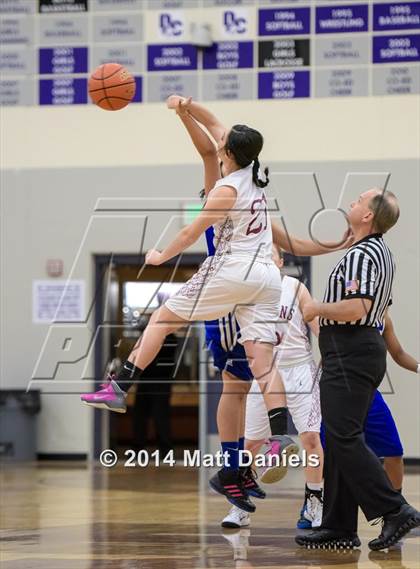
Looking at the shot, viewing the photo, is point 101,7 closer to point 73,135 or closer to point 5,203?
point 73,135

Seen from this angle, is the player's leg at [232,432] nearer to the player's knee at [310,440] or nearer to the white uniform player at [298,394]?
the white uniform player at [298,394]

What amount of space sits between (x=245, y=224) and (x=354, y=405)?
1.20m

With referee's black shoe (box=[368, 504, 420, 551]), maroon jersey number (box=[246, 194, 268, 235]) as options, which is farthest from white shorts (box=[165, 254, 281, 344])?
referee's black shoe (box=[368, 504, 420, 551])

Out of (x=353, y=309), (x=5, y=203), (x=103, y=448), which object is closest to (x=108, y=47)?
(x=5, y=203)

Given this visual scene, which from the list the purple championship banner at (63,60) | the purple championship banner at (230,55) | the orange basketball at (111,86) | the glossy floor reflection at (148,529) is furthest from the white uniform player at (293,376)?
the purple championship banner at (63,60)

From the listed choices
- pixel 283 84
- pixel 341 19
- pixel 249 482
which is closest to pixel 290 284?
pixel 249 482

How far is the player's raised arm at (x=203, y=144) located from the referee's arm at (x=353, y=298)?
1212 millimetres

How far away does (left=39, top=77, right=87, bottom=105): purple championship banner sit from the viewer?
1274 centimetres

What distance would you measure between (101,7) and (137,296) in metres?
3.31

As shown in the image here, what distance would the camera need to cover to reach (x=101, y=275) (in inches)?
511

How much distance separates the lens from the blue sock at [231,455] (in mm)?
6926

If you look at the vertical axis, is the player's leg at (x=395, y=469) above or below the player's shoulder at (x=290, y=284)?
below

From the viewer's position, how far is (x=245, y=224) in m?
6.41

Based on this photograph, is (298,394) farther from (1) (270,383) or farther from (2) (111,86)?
(2) (111,86)
